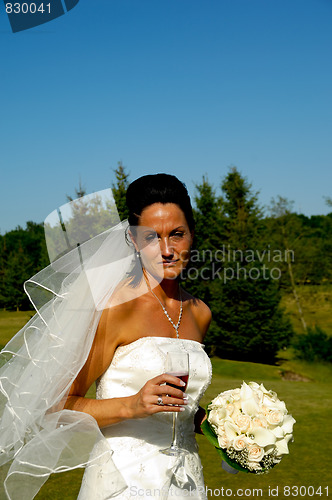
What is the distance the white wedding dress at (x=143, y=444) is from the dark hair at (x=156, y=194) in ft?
2.71

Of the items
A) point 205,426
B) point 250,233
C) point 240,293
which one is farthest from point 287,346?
point 205,426

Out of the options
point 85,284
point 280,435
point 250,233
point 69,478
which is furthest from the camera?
point 250,233

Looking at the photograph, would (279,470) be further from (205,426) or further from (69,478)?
(205,426)

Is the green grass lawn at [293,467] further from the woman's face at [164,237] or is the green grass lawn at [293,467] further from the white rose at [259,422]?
the woman's face at [164,237]

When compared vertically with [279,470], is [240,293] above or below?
below

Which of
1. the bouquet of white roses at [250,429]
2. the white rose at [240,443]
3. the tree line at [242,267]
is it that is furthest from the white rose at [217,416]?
the tree line at [242,267]

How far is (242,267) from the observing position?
22.5 m

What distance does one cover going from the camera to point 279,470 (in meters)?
7.54

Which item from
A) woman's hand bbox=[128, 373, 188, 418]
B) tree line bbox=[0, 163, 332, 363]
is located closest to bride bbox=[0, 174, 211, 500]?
woman's hand bbox=[128, 373, 188, 418]

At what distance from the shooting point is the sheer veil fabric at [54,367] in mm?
2650

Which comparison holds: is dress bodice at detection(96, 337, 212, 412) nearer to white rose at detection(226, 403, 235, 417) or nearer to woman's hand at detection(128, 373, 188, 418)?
white rose at detection(226, 403, 235, 417)

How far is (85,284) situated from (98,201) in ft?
2.33

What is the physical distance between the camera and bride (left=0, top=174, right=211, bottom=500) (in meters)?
2.71

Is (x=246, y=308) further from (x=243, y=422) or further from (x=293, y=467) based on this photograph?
(x=243, y=422)
